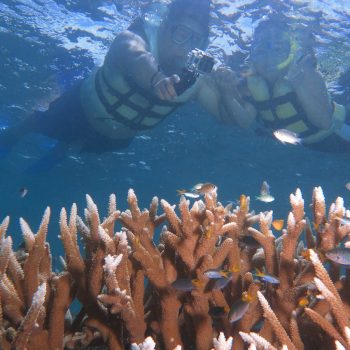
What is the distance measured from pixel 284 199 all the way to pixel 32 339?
107 ft

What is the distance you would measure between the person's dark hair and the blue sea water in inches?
47.8

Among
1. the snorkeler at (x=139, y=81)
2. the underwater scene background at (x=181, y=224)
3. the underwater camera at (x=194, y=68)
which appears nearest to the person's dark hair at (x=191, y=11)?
the snorkeler at (x=139, y=81)

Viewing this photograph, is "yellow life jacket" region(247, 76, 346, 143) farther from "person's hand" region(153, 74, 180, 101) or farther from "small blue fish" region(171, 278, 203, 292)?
"small blue fish" region(171, 278, 203, 292)

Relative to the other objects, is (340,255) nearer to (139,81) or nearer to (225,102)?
(139,81)

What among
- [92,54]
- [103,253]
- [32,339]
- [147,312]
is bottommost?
[92,54]

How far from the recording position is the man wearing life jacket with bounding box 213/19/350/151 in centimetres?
991

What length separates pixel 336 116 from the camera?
36.3ft

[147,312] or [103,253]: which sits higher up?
[103,253]

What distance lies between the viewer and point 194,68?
302 inches

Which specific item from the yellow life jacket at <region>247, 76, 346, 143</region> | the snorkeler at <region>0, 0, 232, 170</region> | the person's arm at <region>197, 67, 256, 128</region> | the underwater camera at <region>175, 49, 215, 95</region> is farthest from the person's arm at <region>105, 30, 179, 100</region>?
the yellow life jacket at <region>247, 76, 346, 143</region>

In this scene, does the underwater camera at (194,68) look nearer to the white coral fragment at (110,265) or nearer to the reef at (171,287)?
the reef at (171,287)

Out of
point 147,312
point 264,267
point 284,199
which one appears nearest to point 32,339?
point 147,312

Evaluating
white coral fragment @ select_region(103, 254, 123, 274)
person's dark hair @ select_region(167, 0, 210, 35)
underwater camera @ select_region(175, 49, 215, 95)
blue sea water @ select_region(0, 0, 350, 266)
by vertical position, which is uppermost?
person's dark hair @ select_region(167, 0, 210, 35)

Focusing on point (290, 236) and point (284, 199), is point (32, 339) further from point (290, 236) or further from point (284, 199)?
point (284, 199)
